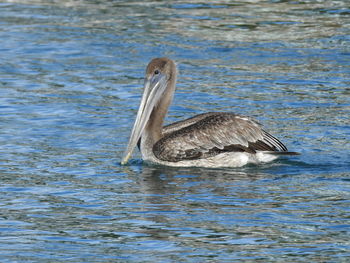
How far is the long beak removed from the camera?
976 centimetres

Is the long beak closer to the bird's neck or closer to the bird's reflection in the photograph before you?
the bird's neck

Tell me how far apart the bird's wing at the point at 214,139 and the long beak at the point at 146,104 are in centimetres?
23

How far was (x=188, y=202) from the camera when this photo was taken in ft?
26.5

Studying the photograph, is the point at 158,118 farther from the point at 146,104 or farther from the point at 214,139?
the point at 214,139

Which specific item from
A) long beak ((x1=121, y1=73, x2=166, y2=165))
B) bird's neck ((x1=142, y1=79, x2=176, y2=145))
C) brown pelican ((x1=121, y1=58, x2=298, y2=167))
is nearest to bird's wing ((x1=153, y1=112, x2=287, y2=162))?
brown pelican ((x1=121, y1=58, x2=298, y2=167))

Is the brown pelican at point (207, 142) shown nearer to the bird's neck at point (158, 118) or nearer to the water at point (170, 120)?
the bird's neck at point (158, 118)

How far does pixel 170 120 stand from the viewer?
11820mm

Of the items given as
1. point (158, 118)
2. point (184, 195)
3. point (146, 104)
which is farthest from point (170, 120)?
point (184, 195)

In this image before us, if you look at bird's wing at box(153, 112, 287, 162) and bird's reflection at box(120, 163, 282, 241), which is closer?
bird's reflection at box(120, 163, 282, 241)

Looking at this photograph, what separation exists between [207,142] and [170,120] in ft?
6.90

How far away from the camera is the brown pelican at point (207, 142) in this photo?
9680 millimetres

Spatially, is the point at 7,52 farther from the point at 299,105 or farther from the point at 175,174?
the point at 175,174

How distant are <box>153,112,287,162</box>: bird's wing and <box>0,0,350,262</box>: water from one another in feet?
0.58

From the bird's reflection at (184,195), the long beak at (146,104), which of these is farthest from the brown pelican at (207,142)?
the bird's reflection at (184,195)
